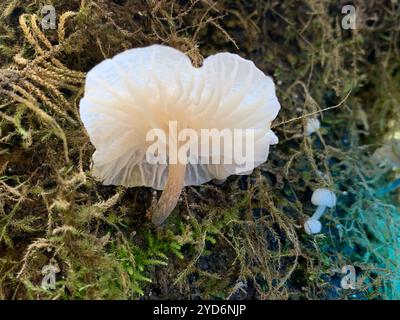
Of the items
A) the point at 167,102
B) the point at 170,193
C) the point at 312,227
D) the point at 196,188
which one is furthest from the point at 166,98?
the point at 312,227

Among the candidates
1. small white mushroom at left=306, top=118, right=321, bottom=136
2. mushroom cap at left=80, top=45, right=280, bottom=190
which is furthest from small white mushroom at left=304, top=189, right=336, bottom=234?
mushroom cap at left=80, top=45, right=280, bottom=190

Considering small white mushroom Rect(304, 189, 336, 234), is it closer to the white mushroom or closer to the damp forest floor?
the damp forest floor

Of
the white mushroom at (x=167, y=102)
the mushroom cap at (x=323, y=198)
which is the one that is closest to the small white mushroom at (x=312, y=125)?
the mushroom cap at (x=323, y=198)

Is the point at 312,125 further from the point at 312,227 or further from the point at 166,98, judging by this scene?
the point at 166,98
